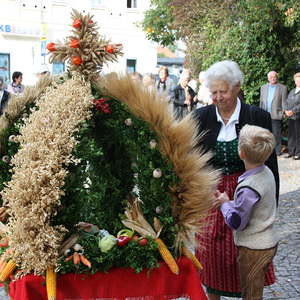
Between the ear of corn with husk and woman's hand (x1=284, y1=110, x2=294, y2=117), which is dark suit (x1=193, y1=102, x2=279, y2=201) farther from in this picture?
woman's hand (x1=284, y1=110, x2=294, y2=117)

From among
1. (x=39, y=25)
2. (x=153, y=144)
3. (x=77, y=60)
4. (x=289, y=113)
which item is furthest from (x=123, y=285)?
(x=39, y=25)

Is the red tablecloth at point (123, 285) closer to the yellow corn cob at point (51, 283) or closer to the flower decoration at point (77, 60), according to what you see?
the yellow corn cob at point (51, 283)

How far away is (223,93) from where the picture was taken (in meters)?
3.44

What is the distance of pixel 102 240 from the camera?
9.11 feet

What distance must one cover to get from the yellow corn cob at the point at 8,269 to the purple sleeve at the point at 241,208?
1.14 metres

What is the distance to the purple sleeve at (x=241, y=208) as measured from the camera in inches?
120

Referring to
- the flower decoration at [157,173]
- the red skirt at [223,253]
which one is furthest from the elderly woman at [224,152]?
the flower decoration at [157,173]

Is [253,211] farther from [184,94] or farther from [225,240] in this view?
[184,94]

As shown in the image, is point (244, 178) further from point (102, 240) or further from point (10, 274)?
point (10, 274)

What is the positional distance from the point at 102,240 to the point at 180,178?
48 centimetres

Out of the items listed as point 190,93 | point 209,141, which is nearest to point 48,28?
point 190,93

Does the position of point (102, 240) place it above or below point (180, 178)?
below

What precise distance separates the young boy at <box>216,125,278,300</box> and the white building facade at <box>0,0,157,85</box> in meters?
→ 20.7

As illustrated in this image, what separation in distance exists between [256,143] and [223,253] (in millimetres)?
806
